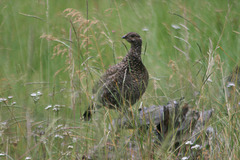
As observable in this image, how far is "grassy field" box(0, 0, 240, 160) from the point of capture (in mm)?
2766

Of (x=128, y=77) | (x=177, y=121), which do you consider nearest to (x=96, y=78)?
(x=128, y=77)

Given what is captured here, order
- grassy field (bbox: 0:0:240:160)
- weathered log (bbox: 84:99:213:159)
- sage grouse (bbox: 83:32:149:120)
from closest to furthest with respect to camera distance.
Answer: grassy field (bbox: 0:0:240:160) → weathered log (bbox: 84:99:213:159) → sage grouse (bbox: 83:32:149:120)

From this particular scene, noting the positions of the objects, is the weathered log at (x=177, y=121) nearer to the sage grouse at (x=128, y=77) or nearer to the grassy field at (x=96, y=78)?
the grassy field at (x=96, y=78)

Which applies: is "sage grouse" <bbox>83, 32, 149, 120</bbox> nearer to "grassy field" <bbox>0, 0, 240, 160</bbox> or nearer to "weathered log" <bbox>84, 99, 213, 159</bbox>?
"grassy field" <bbox>0, 0, 240, 160</bbox>

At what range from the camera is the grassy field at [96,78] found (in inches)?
109

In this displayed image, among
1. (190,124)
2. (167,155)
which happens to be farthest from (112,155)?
(190,124)

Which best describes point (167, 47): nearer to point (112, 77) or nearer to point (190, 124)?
point (112, 77)

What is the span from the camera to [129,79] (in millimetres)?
4039

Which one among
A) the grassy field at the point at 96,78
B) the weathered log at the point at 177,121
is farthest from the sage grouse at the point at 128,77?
the weathered log at the point at 177,121

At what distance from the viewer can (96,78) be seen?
4508 mm

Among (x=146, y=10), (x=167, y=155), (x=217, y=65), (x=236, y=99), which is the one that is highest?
(x=146, y=10)

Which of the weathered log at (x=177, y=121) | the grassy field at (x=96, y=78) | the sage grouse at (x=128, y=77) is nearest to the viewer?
the grassy field at (x=96, y=78)

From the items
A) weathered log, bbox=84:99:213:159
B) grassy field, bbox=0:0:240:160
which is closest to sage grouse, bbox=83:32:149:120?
grassy field, bbox=0:0:240:160

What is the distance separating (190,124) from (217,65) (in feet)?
3.88
